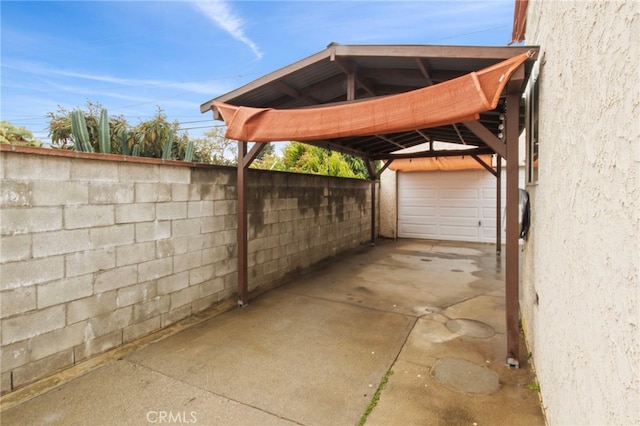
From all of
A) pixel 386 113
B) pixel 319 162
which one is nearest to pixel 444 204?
pixel 319 162

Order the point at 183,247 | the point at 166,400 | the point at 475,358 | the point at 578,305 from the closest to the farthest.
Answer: the point at 578,305 → the point at 166,400 → the point at 475,358 → the point at 183,247

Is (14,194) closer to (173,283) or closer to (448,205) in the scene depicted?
(173,283)

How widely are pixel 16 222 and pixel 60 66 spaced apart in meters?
28.8

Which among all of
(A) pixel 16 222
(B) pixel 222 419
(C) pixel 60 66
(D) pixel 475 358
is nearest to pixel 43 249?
(A) pixel 16 222

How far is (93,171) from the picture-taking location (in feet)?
9.84

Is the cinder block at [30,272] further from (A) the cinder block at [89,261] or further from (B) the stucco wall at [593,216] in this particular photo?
(B) the stucco wall at [593,216]

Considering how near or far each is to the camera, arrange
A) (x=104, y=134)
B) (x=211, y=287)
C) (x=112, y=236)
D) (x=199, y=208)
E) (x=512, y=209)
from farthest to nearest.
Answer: (x=211, y=287) < (x=199, y=208) < (x=104, y=134) < (x=112, y=236) < (x=512, y=209)

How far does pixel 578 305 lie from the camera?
A: 1.49 meters

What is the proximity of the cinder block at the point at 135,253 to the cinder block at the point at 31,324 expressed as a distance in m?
0.63

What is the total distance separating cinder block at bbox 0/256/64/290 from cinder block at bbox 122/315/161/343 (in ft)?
3.03

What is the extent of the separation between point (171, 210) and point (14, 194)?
1.44 meters

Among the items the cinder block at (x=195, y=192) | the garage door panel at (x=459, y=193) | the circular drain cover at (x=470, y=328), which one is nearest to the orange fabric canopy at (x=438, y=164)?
the garage door panel at (x=459, y=193)

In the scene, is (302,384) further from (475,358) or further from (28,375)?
(28,375)

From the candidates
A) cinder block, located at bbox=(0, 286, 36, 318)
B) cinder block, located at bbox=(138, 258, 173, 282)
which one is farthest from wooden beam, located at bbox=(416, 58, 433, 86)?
cinder block, located at bbox=(0, 286, 36, 318)
